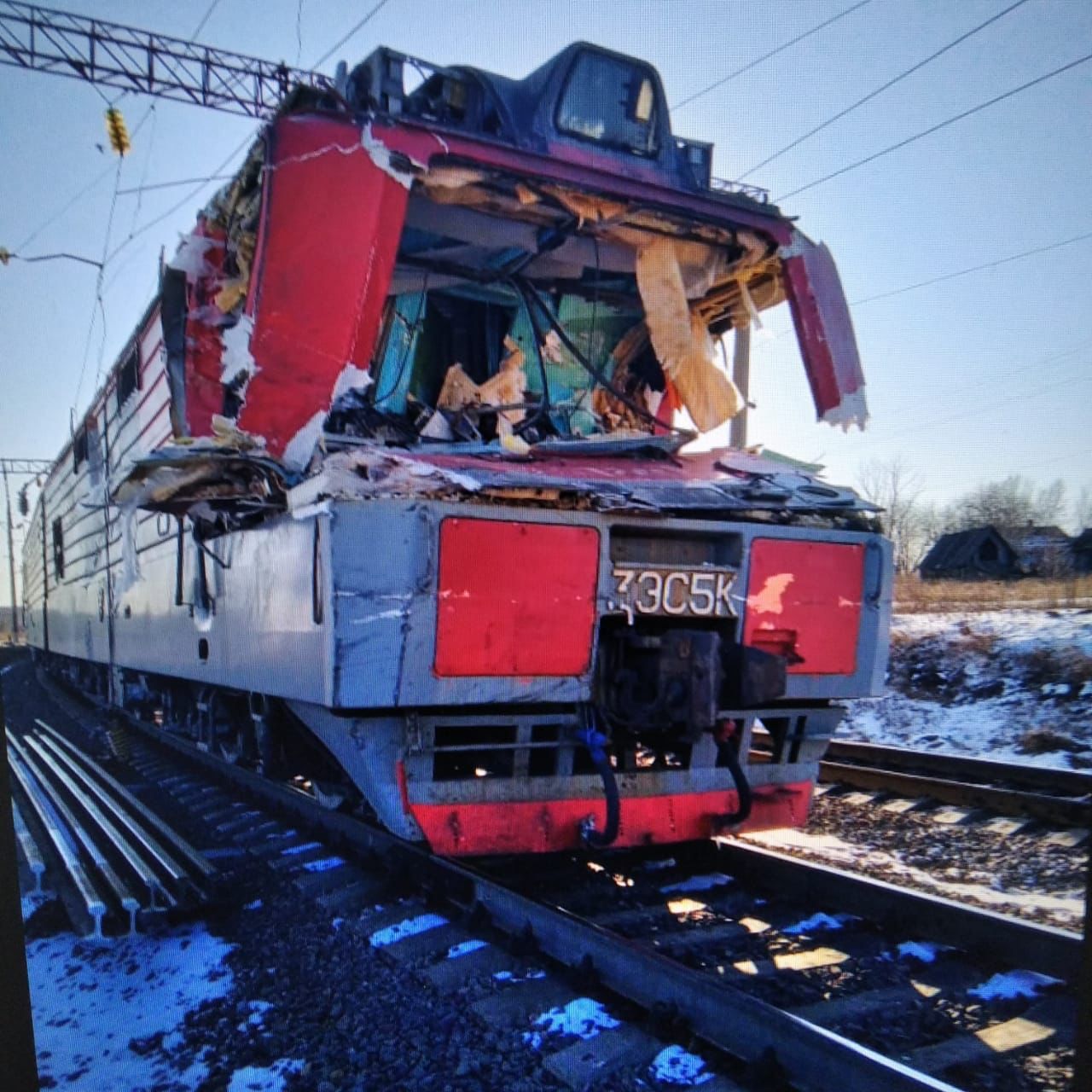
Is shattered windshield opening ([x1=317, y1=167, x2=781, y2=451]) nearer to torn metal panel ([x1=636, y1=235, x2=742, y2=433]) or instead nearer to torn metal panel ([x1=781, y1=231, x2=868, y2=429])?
torn metal panel ([x1=636, y1=235, x2=742, y2=433])

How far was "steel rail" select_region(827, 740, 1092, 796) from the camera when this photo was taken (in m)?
5.97

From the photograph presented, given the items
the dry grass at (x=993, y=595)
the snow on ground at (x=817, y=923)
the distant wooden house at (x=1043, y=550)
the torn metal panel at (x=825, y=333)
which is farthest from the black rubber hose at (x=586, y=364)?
the dry grass at (x=993, y=595)

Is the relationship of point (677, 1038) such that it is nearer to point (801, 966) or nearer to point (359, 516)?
point (801, 966)

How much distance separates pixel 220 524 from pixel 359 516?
184 cm

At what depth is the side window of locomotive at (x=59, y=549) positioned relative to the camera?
12.7 m

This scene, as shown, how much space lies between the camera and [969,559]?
20047mm

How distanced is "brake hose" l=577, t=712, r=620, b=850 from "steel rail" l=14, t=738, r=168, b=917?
185 centimetres

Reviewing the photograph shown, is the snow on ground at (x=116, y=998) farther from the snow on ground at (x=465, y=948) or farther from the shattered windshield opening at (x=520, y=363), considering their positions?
the shattered windshield opening at (x=520, y=363)

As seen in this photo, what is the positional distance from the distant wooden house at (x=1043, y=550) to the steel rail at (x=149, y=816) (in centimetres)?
1023

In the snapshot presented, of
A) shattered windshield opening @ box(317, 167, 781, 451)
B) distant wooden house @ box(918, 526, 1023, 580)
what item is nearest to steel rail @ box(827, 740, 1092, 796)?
shattered windshield opening @ box(317, 167, 781, 451)

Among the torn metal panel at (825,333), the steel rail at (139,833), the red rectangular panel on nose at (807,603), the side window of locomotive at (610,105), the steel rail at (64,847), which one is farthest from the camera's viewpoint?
the torn metal panel at (825,333)

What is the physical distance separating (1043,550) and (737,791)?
471 inches

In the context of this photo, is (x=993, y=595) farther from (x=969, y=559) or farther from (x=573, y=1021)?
(x=573, y=1021)

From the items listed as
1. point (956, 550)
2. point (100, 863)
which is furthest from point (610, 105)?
point (956, 550)
